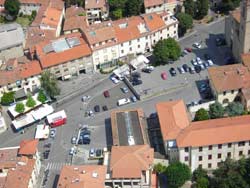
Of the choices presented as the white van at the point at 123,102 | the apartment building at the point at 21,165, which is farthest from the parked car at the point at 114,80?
the apartment building at the point at 21,165

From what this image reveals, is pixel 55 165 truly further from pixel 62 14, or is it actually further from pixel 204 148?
pixel 62 14

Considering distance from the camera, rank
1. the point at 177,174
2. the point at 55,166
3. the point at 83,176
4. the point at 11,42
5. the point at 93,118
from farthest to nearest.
Result: the point at 11,42 → the point at 93,118 → the point at 55,166 → the point at 83,176 → the point at 177,174

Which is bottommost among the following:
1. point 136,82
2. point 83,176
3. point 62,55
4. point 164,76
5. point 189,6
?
point 83,176

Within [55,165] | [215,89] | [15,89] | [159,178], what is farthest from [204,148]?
[15,89]

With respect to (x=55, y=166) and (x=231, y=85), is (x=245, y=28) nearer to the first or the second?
(x=231, y=85)

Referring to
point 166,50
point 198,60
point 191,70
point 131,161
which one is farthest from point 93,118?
point 198,60

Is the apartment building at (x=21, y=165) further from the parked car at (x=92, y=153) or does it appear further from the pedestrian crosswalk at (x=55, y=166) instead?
the parked car at (x=92, y=153)
